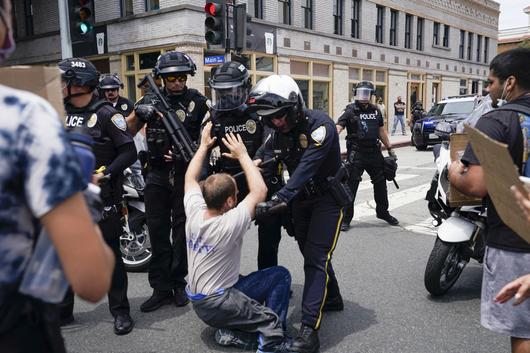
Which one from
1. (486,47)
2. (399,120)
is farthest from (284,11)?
(486,47)

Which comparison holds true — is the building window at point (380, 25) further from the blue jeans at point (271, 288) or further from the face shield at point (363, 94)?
the blue jeans at point (271, 288)

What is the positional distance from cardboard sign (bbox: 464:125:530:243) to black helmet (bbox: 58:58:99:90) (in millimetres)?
2552

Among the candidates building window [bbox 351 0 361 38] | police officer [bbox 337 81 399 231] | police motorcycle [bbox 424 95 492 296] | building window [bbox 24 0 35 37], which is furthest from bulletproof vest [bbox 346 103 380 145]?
building window [bbox 24 0 35 37]

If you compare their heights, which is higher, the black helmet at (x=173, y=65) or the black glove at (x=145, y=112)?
the black helmet at (x=173, y=65)

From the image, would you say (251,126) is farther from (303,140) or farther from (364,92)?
(364,92)

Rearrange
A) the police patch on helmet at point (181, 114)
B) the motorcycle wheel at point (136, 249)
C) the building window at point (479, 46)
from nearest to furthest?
the police patch on helmet at point (181, 114) → the motorcycle wheel at point (136, 249) → the building window at point (479, 46)

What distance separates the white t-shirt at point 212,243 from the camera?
290 cm

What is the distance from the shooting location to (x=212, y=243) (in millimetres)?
2939

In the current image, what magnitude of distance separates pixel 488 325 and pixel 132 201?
3711 mm

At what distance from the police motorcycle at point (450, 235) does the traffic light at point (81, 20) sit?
6762mm

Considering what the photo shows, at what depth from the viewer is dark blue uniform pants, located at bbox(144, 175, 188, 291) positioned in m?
3.88

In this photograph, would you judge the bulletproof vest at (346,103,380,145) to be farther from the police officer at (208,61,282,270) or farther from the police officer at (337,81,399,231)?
the police officer at (208,61,282,270)

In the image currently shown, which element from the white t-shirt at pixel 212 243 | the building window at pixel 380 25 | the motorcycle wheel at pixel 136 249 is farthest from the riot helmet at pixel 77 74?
the building window at pixel 380 25

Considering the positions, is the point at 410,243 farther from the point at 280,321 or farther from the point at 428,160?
the point at 428,160
